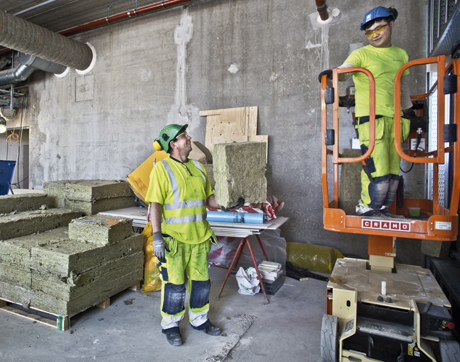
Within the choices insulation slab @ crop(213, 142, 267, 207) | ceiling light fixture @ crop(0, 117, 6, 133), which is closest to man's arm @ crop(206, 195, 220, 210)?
insulation slab @ crop(213, 142, 267, 207)

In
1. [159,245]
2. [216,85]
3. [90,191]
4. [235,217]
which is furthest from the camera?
[216,85]

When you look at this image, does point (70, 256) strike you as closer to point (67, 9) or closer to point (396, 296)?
point (396, 296)

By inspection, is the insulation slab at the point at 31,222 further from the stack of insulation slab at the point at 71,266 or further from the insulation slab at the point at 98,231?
the insulation slab at the point at 98,231

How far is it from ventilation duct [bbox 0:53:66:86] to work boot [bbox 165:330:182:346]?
654 centimetres

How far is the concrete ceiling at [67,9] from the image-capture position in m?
5.84

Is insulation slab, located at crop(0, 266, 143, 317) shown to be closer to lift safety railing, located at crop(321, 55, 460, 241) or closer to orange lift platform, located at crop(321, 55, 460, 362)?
orange lift platform, located at crop(321, 55, 460, 362)

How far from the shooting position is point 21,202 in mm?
3795

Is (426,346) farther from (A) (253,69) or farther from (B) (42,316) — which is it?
(A) (253,69)

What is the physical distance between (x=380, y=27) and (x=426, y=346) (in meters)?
2.22

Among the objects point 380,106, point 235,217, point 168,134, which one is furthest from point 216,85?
point 380,106

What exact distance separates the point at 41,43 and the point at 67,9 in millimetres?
943

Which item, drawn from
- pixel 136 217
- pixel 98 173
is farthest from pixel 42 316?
pixel 98 173

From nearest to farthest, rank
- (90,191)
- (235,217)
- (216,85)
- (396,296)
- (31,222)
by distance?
(396,296) → (31,222) → (235,217) → (90,191) → (216,85)

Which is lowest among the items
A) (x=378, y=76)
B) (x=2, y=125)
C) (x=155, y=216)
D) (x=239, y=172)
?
(x=155, y=216)
